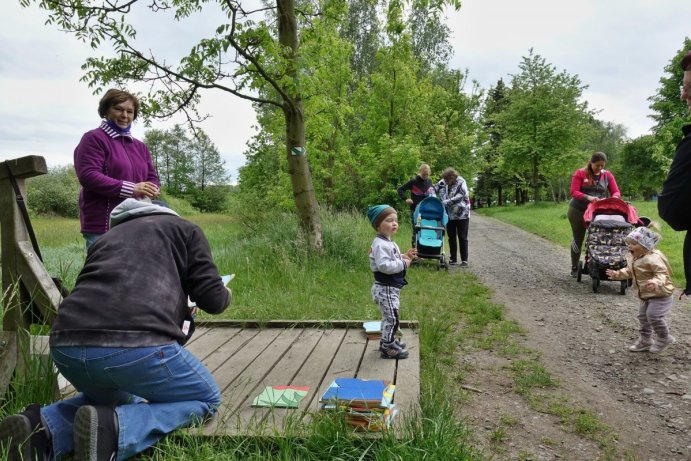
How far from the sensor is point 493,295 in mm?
6859

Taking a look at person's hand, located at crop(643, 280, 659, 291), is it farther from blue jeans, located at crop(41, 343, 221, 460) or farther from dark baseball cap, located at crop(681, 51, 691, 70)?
blue jeans, located at crop(41, 343, 221, 460)

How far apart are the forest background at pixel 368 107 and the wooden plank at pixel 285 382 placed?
401 cm

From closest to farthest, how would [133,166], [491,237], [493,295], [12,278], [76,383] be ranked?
[76,383]
[12,278]
[133,166]
[493,295]
[491,237]

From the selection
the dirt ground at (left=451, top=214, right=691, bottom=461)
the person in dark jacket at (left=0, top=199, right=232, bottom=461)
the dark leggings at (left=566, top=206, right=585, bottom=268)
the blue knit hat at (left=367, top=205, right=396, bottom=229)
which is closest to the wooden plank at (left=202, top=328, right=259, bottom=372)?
the person in dark jacket at (left=0, top=199, right=232, bottom=461)

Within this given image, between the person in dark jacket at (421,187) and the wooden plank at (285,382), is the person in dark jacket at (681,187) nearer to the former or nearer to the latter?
the wooden plank at (285,382)

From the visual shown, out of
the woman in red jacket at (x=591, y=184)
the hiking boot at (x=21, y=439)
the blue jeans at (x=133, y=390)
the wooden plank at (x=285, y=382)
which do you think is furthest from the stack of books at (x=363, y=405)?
the woman in red jacket at (x=591, y=184)

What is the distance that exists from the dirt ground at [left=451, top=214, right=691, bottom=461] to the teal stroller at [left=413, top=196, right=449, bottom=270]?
1.72 metres

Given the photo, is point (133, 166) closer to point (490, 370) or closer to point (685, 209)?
point (490, 370)

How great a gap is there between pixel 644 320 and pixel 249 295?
176 inches

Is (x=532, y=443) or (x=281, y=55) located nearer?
(x=532, y=443)

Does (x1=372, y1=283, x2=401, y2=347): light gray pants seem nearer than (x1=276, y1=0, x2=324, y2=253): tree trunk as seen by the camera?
Yes

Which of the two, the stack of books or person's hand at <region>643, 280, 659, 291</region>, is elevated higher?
person's hand at <region>643, 280, 659, 291</region>

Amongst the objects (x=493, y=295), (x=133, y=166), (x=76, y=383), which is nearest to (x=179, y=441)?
(x=76, y=383)

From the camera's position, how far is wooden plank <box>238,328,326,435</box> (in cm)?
256
